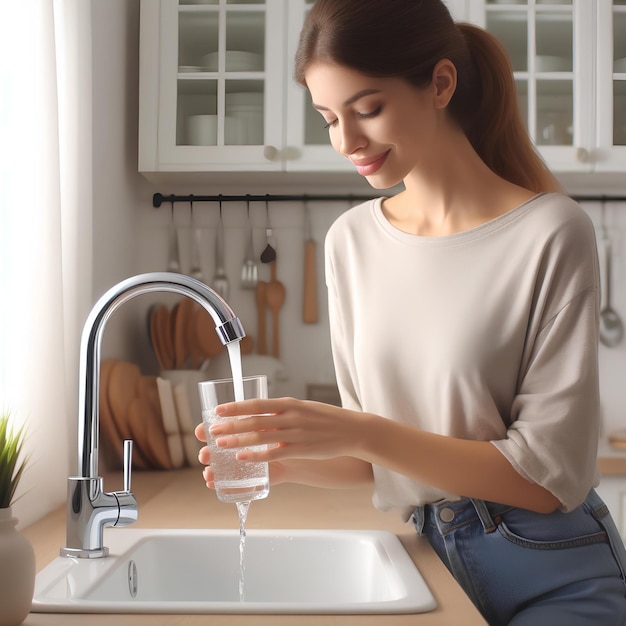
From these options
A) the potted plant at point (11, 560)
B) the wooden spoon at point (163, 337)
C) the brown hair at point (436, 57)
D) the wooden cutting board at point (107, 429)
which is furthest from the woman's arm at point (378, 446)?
the wooden spoon at point (163, 337)

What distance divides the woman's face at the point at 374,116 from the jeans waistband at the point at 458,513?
44 centimetres

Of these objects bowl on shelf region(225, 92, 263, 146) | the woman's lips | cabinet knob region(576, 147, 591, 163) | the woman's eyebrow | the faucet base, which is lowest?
the faucet base

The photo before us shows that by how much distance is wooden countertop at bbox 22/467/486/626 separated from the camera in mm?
847

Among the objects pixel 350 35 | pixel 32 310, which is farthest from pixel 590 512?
pixel 32 310

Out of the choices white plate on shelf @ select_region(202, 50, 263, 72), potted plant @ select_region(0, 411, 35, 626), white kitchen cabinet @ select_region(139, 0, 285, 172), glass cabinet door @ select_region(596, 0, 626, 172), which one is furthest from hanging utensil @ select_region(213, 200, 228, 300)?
potted plant @ select_region(0, 411, 35, 626)

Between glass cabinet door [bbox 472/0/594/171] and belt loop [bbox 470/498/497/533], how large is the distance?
1310mm

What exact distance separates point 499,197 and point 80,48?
103 cm

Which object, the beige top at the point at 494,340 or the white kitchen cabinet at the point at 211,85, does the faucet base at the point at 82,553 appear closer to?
the beige top at the point at 494,340

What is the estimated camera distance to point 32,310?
1.45 m

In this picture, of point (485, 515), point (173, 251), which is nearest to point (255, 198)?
point (173, 251)

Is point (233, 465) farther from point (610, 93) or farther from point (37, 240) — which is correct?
point (610, 93)

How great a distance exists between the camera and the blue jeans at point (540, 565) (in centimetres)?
102

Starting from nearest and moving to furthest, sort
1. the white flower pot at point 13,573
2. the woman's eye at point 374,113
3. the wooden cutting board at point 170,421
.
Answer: the white flower pot at point 13,573
the woman's eye at point 374,113
the wooden cutting board at point 170,421

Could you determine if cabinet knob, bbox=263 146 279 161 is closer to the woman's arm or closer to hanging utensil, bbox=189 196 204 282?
hanging utensil, bbox=189 196 204 282
